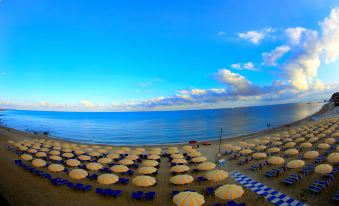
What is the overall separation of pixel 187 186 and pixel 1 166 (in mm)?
18940

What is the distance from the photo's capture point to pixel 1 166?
20.6 m

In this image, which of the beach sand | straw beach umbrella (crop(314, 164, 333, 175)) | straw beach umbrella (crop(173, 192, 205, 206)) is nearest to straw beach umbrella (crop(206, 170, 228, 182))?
the beach sand

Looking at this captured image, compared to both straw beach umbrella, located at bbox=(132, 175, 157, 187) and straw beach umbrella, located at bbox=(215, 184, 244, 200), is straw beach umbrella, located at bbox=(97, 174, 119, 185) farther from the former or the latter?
straw beach umbrella, located at bbox=(215, 184, 244, 200)

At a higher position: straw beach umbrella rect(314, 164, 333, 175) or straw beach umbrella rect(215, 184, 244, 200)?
straw beach umbrella rect(314, 164, 333, 175)

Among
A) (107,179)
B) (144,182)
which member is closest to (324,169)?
(144,182)

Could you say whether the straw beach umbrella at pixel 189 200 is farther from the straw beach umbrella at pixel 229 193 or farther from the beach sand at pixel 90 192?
the beach sand at pixel 90 192

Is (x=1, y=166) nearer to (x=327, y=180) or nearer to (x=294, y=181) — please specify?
(x=294, y=181)

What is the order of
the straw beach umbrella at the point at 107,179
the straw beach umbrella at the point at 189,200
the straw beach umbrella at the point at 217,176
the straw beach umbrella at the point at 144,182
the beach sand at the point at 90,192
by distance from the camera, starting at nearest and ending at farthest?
the straw beach umbrella at the point at 189,200 → the beach sand at the point at 90,192 → the straw beach umbrella at the point at 144,182 → the straw beach umbrella at the point at 217,176 → the straw beach umbrella at the point at 107,179

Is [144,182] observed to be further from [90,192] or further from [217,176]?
[217,176]

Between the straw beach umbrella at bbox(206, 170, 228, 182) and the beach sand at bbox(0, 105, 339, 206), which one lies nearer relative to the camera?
the beach sand at bbox(0, 105, 339, 206)

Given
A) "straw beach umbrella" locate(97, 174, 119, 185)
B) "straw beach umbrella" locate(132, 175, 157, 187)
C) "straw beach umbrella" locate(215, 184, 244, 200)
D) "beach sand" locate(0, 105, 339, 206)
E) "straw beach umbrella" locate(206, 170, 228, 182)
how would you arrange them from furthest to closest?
"straw beach umbrella" locate(97, 174, 119, 185)
"straw beach umbrella" locate(206, 170, 228, 182)
"straw beach umbrella" locate(132, 175, 157, 187)
"beach sand" locate(0, 105, 339, 206)
"straw beach umbrella" locate(215, 184, 244, 200)

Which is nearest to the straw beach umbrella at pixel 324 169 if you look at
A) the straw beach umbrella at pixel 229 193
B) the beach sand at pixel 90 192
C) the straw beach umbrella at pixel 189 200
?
the beach sand at pixel 90 192

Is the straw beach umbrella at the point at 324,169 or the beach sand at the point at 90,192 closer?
the beach sand at the point at 90,192

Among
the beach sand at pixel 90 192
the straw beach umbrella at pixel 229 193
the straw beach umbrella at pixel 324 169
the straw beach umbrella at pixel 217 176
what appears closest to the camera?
the straw beach umbrella at pixel 229 193
